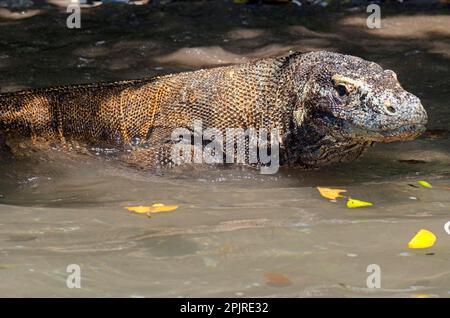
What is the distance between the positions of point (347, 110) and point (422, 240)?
58.2 inches

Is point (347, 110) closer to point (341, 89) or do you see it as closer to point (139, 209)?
point (341, 89)

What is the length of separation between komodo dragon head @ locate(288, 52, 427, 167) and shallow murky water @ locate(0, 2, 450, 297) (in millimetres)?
231

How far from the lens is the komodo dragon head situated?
214 inches

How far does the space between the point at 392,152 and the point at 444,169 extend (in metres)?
0.67

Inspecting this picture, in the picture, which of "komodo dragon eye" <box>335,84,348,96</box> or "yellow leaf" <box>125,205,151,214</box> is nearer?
"yellow leaf" <box>125,205,151,214</box>

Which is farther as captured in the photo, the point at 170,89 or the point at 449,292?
the point at 170,89

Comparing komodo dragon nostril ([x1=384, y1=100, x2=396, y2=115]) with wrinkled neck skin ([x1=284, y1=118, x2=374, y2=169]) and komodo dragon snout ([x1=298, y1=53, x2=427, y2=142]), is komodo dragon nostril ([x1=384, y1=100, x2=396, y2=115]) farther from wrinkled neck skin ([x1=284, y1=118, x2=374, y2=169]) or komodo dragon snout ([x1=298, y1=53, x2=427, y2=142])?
wrinkled neck skin ([x1=284, y1=118, x2=374, y2=169])

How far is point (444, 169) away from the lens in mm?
6164

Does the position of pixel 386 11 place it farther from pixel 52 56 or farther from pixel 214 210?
pixel 214 210

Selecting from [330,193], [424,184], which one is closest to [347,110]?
[330,193]

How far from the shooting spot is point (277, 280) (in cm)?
391

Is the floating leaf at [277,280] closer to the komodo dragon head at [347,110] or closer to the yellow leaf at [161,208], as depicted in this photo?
the yellow leaf at [161,208]

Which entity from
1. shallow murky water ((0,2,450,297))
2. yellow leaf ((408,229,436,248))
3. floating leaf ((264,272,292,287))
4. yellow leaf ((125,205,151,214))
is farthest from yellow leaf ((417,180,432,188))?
floating leaf ((264,272,292,287))
